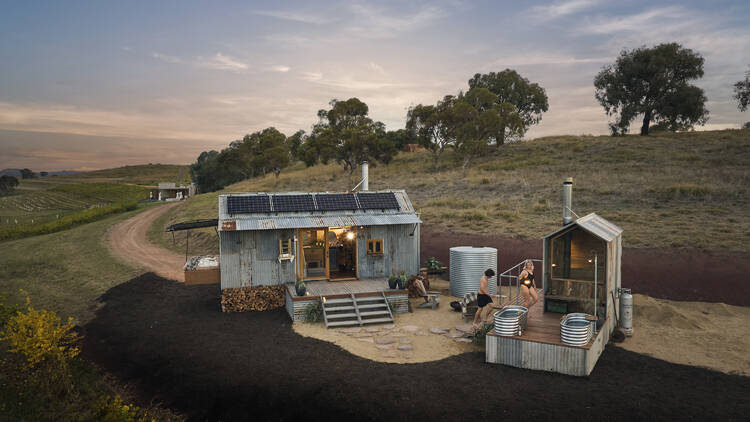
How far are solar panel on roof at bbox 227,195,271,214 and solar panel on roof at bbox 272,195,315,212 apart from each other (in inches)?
13.1

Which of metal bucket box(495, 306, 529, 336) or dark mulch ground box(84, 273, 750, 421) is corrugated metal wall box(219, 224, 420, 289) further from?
metal bucket box(495, 306, 529, 336)

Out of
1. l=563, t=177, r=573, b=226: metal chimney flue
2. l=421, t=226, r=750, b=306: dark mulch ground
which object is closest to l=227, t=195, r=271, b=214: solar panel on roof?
l=563, t=177, r=573, b=226: metal chimney flue

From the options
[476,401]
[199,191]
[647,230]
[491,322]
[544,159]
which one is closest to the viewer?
[476,401]

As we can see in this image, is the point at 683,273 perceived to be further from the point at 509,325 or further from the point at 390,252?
the point at 390,252

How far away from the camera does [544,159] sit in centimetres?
4722

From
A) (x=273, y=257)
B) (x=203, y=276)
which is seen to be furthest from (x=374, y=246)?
(x=203, y=276)

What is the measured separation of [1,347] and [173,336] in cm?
425

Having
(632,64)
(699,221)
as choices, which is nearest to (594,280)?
(699,221)

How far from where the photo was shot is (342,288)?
621 inches

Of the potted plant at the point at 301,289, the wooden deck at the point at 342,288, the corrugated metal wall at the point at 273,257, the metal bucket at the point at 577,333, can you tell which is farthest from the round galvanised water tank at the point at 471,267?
the metal bucket at the point at 577,333

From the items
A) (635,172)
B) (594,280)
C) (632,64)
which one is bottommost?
(594,280)

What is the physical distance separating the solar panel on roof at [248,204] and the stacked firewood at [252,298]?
2840mm

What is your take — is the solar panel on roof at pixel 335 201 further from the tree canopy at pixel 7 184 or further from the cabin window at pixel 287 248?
the tree canopy at pixel 7 184

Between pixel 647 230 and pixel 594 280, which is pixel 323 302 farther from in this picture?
pixel 647 230
